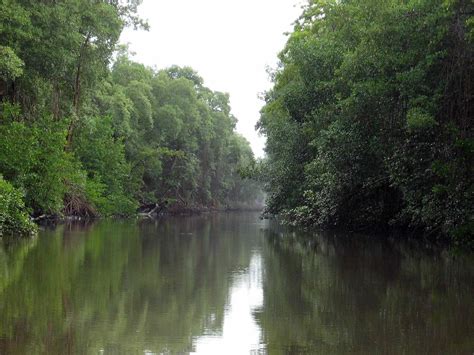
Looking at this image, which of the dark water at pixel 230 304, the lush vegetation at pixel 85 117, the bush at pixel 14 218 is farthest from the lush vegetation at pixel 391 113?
the bush at pixel 14 218

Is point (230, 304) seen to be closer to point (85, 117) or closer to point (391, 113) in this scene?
point (391, 113)

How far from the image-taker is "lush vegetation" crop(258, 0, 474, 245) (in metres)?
14.7

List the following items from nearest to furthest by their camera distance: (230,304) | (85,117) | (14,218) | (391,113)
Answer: (230,304) < (391,113) < (14,218) < (85,117)

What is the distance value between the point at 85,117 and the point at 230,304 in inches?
905

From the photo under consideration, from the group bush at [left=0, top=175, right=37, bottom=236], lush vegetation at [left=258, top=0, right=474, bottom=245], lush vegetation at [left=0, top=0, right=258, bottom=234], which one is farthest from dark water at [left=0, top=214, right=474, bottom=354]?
lush vegetation at [left=0, top=0, right=258, bottom=234]

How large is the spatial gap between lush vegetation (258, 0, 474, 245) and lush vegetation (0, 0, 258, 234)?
9.03m

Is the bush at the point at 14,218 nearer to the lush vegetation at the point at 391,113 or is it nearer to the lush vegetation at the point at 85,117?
the lush vegetation at the point at 85,117

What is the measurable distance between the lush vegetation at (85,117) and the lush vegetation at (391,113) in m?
9.03

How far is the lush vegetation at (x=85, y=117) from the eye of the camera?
20.9 meters

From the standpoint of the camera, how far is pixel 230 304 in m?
7.87

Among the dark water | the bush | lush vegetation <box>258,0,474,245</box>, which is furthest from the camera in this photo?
the bush

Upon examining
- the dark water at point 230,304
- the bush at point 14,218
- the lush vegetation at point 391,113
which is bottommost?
the dark water at point 230,304

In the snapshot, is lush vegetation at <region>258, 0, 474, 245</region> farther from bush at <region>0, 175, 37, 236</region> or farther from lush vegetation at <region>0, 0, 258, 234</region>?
bush at <region>0, 175, 37, 236</region>

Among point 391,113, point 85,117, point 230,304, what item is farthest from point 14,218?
point 230,304
